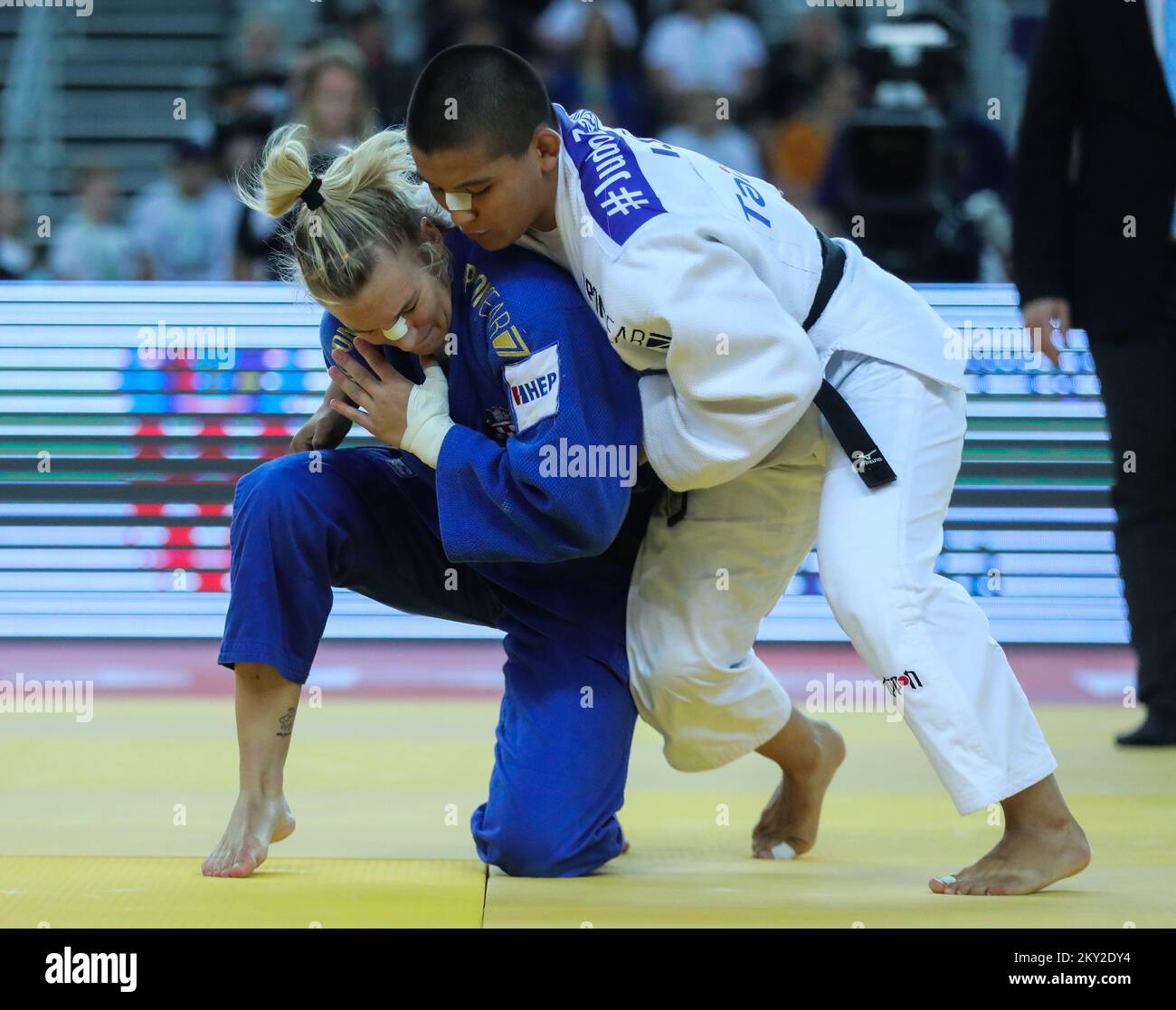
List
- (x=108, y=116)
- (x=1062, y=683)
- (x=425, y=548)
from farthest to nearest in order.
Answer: (x=108, y=116) → (x=1062, y=683) → (x=425, y=548)

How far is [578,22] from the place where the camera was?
27.5 feet

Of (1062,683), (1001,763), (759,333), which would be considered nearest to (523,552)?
(759,333)

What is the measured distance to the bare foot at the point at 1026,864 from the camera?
7.60ft

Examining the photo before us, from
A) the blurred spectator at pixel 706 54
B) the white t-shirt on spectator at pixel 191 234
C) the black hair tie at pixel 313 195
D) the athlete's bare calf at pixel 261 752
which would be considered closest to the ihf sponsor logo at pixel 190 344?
the white t-shirt on spectator at pixel 191 234

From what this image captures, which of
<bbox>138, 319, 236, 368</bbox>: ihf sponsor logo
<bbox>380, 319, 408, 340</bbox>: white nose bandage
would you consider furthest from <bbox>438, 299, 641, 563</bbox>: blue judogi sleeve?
<bbox>138, 319, 236, 368</bbox>: ihf sponsor logo

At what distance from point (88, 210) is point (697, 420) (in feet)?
20.7

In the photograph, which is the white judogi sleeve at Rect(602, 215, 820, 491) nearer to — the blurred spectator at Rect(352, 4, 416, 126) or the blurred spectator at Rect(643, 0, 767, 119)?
the blurred spectator at Rect(352, 4, 416, 126)

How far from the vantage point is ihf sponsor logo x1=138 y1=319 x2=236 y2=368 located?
5.86 metres

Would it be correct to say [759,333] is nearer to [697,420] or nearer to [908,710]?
[697,420]

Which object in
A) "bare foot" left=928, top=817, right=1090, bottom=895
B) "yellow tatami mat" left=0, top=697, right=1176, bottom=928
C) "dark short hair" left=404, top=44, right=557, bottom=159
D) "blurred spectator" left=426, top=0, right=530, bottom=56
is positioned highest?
"blurred spectator" left=426, top=0, right=530, bottom=56

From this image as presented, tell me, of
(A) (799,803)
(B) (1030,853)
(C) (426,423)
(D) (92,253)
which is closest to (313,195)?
(C) (426,423)

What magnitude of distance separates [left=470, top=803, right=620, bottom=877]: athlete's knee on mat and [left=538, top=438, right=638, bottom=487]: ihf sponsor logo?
0.58m

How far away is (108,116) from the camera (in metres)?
9.19
